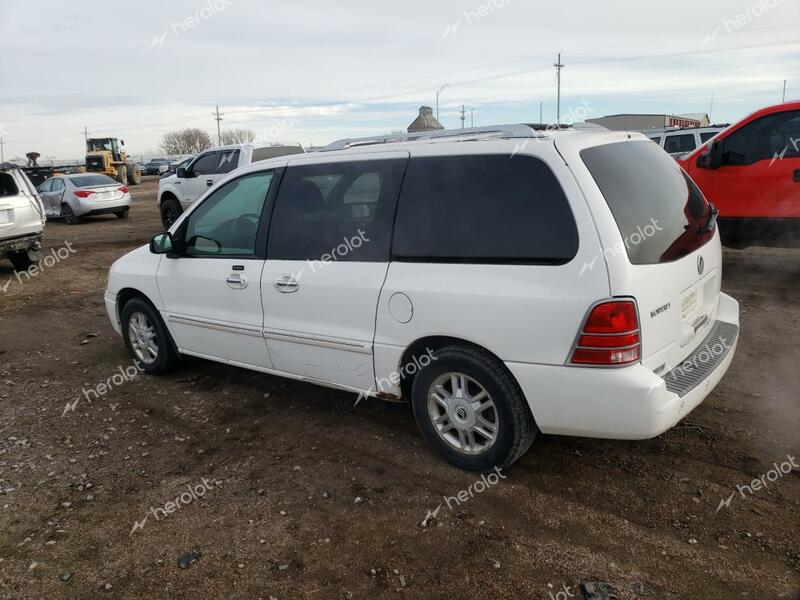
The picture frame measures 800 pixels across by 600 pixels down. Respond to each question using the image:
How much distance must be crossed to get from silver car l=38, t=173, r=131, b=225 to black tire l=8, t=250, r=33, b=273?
7484 mm

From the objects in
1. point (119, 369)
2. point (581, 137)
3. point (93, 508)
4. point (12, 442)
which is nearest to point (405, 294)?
point (581, 137)

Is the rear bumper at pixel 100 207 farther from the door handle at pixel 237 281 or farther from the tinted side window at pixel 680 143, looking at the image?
the door handle at pixel 237 281

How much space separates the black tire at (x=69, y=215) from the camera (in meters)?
18.5

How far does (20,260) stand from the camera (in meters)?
11.1

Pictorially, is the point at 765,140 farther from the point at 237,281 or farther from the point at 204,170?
the point at 204,170

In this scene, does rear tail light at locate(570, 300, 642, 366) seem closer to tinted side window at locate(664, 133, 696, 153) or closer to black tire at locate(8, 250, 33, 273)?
black tire at locate(8, 250, 33, 273)

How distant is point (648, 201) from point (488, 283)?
971 millimetres

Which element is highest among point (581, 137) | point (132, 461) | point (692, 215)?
point (581, 137)

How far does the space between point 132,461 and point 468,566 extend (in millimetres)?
2327

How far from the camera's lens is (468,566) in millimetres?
2771

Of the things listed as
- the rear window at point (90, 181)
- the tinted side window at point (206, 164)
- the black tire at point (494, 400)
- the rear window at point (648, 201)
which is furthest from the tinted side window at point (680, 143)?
the rear window at point (90, 181)

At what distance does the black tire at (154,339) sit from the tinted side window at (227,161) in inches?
328

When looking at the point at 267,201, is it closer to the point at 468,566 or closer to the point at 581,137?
the point at 581,137

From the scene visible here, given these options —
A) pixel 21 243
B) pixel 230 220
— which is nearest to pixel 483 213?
pixel 230 220
